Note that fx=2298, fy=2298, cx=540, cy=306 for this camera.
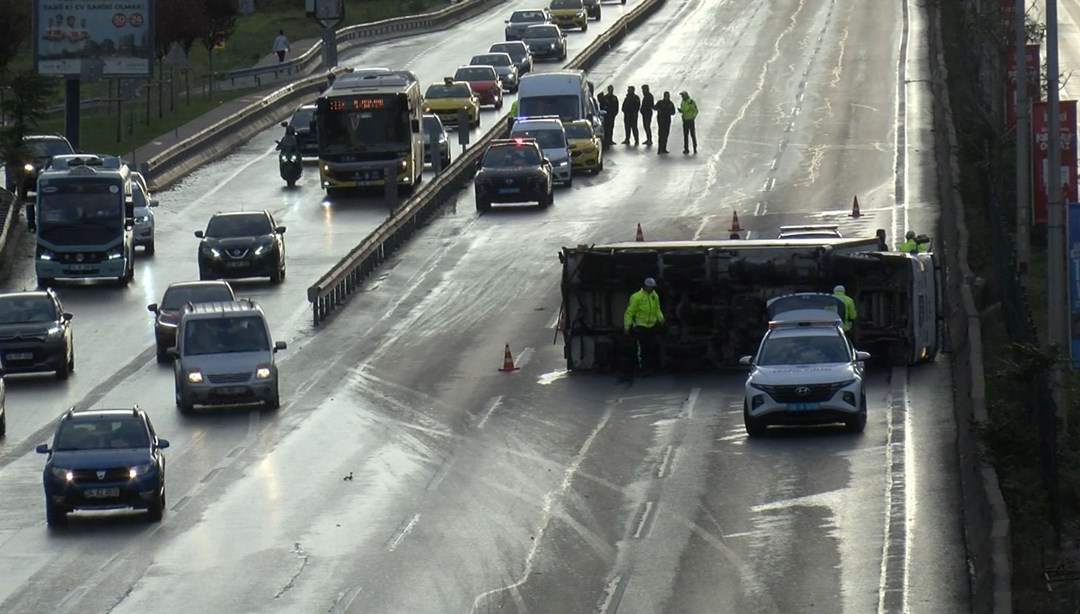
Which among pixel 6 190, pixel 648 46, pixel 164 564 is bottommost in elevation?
pixel 164 564

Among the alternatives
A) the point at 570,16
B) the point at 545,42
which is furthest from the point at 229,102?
the point at 570,16

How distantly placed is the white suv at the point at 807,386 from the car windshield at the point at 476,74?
45.2 meters

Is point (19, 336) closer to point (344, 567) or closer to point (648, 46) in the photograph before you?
point (344, 567)

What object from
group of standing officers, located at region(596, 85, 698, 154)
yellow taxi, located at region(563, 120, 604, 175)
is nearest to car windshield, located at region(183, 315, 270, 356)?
yellow taxi, located at region(563, 120, 604, 175)

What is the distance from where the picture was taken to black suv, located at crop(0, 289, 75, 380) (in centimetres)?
3784

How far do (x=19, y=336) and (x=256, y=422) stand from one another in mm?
6115

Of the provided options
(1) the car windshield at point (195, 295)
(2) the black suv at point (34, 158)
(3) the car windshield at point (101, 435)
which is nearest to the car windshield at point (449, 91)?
(2) the black suv at point (34, 158)

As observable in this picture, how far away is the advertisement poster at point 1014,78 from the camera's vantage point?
54.9 meters

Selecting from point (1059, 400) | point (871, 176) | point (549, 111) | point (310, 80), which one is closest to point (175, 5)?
point (310, 80)

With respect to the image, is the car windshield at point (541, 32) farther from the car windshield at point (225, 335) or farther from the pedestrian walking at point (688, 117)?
the car windshield at point (225, 335)

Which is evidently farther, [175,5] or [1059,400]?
[175,5]

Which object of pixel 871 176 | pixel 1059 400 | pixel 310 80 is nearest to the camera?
pixel 1059 400

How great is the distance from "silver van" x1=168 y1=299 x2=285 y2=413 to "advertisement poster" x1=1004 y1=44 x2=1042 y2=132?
936 inches

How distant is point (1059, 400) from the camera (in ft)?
92.1
